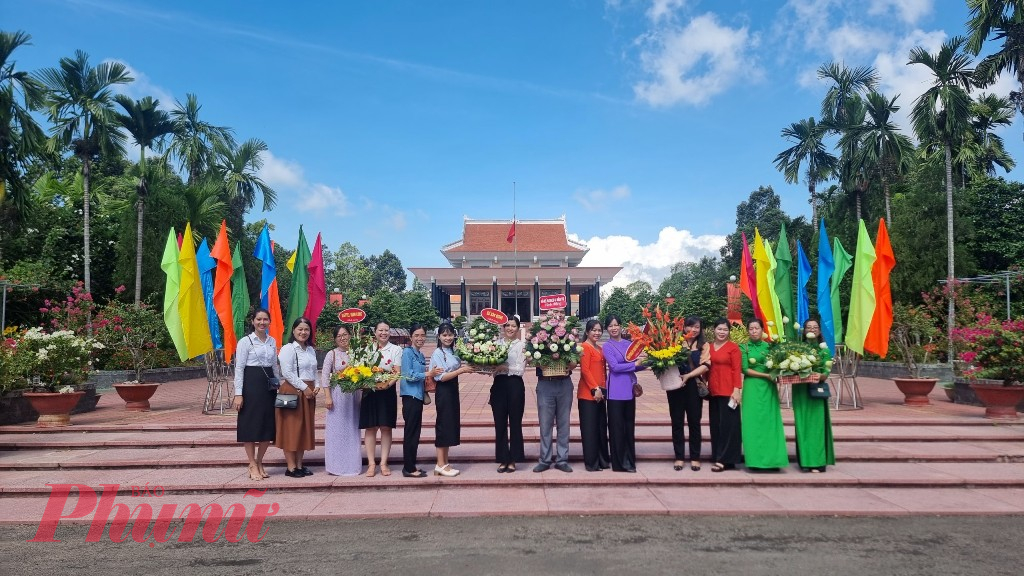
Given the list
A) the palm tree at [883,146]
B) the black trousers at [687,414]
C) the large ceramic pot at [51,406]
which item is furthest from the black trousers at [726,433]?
the palm tree at [883,146]

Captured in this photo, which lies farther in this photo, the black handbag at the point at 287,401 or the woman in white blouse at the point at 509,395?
the woman in white blouse at the point at 509,395

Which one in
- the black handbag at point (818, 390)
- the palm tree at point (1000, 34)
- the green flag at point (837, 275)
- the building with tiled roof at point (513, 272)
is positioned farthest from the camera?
the building with tiled roof at point (513, 272)

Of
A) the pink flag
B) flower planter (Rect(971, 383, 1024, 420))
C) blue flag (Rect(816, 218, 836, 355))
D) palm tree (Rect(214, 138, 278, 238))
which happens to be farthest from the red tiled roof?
flower planter (Rect(971, 383, 1024, 420))

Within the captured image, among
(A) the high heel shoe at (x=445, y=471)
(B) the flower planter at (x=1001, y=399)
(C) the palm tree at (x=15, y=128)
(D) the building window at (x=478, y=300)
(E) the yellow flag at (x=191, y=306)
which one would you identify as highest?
(C) the palm tree at (x=15, y=128)

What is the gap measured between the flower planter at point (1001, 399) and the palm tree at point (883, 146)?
563 inches

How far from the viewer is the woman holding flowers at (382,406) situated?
18.2 feet

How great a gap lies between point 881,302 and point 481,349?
7037mm

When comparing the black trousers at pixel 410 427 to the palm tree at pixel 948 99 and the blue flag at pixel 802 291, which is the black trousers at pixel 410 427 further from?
the palm tree at pixel 948 99

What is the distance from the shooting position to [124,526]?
15.1 feet

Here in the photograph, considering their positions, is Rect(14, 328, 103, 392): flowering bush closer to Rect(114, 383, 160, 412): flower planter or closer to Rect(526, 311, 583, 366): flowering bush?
Rect(114, 383, 160, 412): flower planter

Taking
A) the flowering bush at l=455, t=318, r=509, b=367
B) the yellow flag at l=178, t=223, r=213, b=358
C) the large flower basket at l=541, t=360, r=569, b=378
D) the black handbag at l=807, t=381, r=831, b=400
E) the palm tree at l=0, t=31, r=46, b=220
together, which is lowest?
the black handbag at l=807, t=381, r=831, b=400

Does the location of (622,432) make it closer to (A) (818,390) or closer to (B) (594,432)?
(B) (594,432)

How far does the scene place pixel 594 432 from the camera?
5.82m

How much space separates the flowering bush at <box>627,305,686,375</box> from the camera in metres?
5.70
